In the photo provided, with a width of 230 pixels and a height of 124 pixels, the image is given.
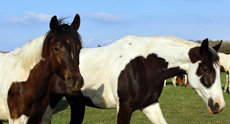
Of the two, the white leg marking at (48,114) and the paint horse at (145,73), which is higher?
the paint horse at (145,73)

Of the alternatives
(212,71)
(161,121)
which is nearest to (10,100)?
(161,121)

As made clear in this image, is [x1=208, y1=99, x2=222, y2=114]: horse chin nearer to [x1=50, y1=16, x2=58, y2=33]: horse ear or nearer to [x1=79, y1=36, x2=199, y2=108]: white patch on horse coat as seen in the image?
[x1=79, y1=36, x2=199, y2=108]: white patch on horse coat

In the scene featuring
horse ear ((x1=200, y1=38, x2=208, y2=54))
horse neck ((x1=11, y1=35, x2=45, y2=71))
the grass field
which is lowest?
the grass field

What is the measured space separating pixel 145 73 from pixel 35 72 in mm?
1932

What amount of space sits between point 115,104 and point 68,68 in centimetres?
211

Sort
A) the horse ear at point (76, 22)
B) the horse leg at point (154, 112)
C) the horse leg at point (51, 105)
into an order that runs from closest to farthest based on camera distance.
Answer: the horse ear at point (76, 22)
the horse leg at point (154, 112)
the horse leg at point (51, 105)

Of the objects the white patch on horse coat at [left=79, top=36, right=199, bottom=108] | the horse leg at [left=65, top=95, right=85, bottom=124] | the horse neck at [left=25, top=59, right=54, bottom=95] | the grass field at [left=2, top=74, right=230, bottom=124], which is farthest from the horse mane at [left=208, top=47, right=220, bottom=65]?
the grass field at [left=2, top=74, right=230, bottom=124]

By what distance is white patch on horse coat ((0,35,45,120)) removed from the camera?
415cm

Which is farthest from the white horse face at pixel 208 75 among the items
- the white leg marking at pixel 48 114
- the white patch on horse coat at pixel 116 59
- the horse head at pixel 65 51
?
the white leg marking at pixel 48 114

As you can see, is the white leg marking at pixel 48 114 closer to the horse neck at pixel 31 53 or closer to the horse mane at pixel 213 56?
the horse neck at pixel 31 53

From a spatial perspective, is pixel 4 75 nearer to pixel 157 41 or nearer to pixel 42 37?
pixel 42 37

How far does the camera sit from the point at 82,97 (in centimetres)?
591

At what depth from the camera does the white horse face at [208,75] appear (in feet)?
16.0

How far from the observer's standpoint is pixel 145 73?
5320mm
